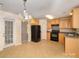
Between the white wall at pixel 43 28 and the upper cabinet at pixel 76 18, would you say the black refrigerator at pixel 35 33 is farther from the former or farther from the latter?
the upper cabinet at pixel 76 18

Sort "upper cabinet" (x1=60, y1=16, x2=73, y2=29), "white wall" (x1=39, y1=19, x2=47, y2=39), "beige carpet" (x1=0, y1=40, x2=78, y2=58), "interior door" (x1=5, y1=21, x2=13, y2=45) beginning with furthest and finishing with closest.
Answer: "white wall" (x1=39, y1=19, x2=47, y2=39) < "upper cabinet" (x1=60, y1=16, x2=73, y2=29) < "interior door" (x1=5, y1=21, x2=13, y2=45) < "beige carpet" (x1=0, y1=40, x2=78, y2=58)

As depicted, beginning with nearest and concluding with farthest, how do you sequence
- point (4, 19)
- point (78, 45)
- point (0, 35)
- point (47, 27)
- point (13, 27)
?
point (78, 45)
point (0, 35)
point (4, 19)
point (13, 27)
point (47, 27)

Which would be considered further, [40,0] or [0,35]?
[0,35]

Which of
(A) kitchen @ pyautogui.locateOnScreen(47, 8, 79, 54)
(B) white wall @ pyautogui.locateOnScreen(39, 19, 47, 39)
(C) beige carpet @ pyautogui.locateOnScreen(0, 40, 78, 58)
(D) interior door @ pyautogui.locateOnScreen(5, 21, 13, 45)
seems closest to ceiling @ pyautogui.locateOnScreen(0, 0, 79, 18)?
(A) kitchen @ pyautogui.locateOnScreen(47, 8, 79, 54)

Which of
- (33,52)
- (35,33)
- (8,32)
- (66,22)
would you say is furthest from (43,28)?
(33,52)

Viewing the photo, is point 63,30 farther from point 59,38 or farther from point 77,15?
point 77,15

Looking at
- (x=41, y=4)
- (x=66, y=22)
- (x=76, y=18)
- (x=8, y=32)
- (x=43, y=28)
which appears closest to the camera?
(x=41, y=4)

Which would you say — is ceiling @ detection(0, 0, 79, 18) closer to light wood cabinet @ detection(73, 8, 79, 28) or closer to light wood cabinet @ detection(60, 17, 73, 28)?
light wood cabinet @ detection(73, 8, 79, 28)

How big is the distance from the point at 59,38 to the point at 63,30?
2.83 feet

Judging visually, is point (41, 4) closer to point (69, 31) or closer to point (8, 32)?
point (8, 32)

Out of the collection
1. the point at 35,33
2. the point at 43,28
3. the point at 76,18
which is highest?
the point at 76,18

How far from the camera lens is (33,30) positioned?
9516mm

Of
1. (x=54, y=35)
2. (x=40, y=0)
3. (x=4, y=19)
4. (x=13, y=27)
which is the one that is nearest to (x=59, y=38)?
(x=54, y=35)

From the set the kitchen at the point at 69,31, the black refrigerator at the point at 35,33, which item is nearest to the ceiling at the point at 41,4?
the kitchen at the point at 69,31
